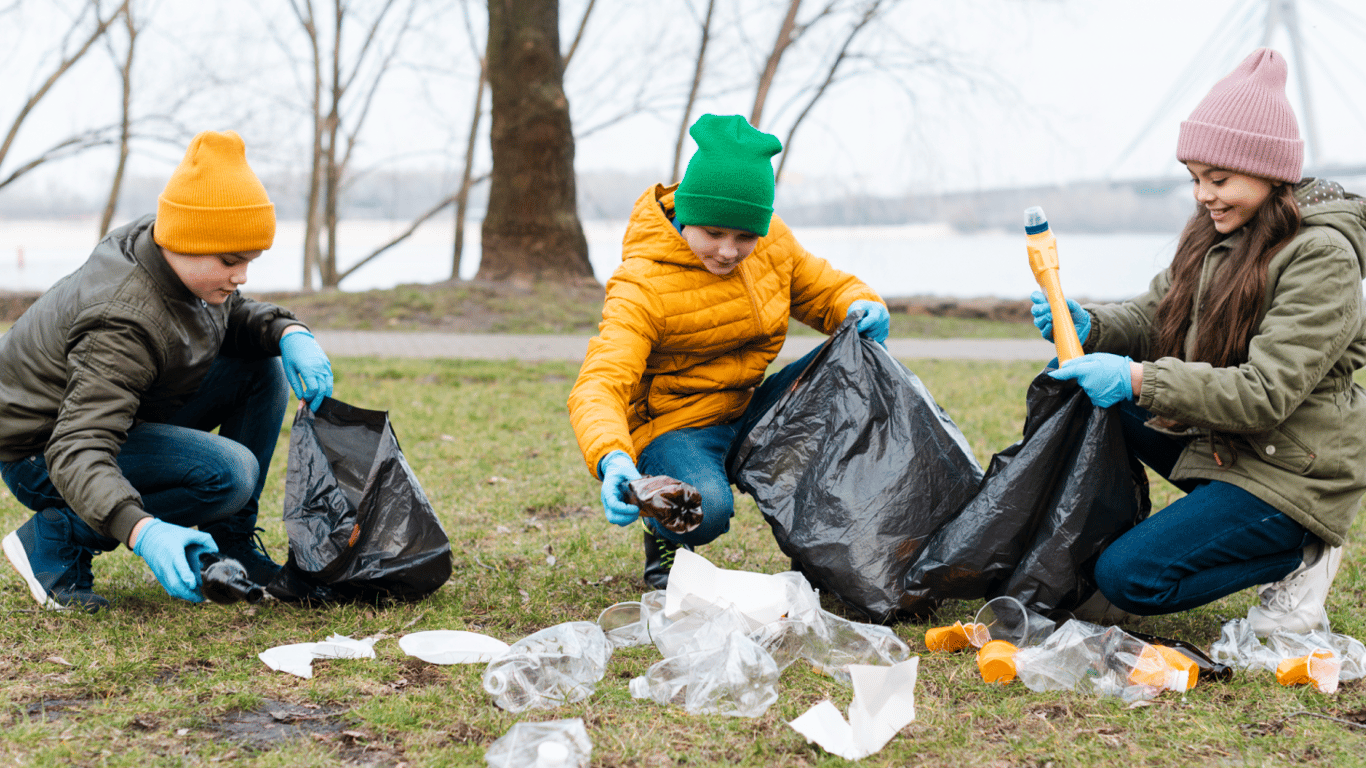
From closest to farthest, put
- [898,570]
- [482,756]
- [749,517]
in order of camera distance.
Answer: [482,756] → [898,570] → [749,517]

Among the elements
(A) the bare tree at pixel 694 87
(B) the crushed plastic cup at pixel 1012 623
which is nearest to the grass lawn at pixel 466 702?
(B) the crushed plastic cup at pixel 1012 623

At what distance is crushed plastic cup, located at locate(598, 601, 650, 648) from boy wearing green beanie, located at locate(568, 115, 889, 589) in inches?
9.4

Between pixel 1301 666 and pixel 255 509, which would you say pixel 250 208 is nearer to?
pixel 255 509

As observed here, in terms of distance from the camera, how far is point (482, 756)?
176 cm

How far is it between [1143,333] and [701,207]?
1108 mm

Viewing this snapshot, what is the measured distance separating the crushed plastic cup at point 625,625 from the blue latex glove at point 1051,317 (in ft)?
3.81

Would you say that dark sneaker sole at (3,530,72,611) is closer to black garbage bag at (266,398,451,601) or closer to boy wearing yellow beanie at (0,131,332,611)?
boy wearing yellow beanie at (0,131,332,611)

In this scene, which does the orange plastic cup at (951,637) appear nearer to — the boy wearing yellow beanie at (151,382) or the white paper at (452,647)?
the white paper at (452,647)

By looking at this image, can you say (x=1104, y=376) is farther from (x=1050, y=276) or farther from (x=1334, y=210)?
(x=1334, y=210)

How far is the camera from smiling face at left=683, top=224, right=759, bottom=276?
247 centimetres

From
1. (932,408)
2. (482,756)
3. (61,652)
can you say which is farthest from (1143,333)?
(61,652)

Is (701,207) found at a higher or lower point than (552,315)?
higher

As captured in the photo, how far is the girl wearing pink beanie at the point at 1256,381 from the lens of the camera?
6.82ft

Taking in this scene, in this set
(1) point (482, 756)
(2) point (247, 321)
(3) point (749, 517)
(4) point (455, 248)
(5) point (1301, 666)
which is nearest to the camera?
(1) point (482, 756)
